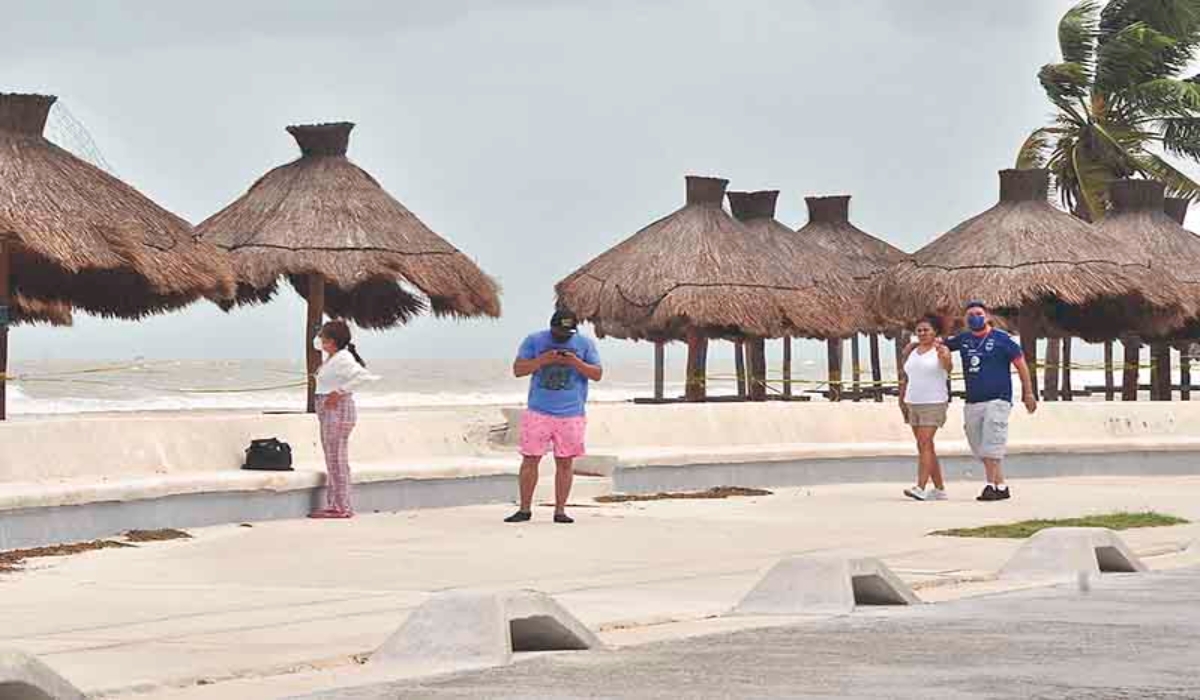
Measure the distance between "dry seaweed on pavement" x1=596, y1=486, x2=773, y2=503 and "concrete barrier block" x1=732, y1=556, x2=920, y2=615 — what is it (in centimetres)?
893

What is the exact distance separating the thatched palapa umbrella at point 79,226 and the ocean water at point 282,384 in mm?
33176

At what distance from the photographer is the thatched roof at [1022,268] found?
32250 millimetres

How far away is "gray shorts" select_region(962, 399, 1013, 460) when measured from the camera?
2034cm

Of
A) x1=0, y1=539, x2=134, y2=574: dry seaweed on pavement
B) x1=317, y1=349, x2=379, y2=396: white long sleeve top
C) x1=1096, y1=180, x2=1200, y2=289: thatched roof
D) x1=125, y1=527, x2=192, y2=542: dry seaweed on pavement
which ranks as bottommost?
x1=0, y1=539, x2=134, y2=574: dry seaweed on pavement

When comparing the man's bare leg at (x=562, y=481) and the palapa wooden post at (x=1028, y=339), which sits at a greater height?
the palapa wooden post at (x=1028, y=339)

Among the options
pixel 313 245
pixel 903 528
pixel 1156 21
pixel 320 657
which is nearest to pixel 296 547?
pixel 903 528

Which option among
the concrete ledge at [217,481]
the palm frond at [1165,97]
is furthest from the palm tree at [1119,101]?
the concrete ledge at [217,481]

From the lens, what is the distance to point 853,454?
23578mm

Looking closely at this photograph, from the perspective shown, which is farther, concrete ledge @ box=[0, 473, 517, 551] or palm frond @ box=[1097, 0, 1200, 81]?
palm frond @ box=[1097, 0, 1200, 81]

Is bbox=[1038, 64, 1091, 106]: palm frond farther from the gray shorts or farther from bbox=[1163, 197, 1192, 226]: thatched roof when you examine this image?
the gray shorts

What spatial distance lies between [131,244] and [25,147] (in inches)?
48.8

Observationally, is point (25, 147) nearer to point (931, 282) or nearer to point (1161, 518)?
point (1161, 518)

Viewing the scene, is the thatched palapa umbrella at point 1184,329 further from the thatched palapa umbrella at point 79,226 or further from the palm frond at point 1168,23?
the thatched palapa umbrella at point 79,226

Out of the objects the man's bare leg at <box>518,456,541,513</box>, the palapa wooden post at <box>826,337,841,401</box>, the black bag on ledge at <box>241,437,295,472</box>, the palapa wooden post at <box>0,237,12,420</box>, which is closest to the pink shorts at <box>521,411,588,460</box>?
the man's bare leg at <box>518,456,541,513</box>
